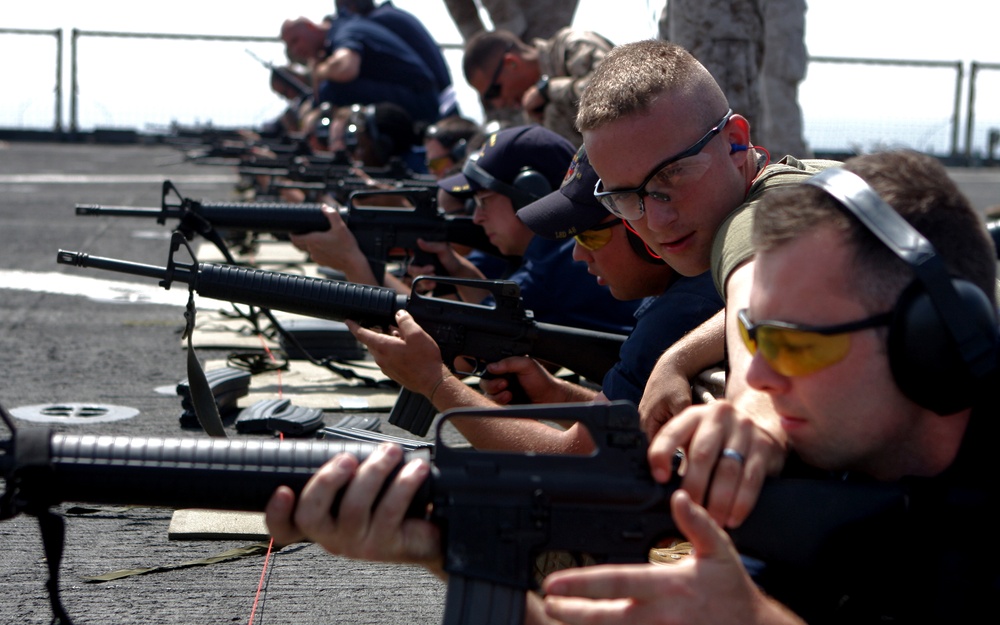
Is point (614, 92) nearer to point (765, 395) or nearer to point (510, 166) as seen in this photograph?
point (765, 395)

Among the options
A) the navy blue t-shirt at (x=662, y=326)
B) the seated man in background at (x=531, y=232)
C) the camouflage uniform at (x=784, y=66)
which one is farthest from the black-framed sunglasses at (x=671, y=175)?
the camouflage uniform at (x=784, y=66)

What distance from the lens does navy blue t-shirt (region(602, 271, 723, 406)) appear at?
9.52 feet

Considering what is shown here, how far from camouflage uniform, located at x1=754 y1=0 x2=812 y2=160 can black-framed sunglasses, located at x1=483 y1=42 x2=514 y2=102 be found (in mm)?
2148

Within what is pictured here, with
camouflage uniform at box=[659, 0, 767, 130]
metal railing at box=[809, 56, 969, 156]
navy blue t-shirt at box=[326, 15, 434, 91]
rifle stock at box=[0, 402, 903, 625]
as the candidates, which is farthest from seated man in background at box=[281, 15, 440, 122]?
metal railing at box=[809, 56, 969, 156]

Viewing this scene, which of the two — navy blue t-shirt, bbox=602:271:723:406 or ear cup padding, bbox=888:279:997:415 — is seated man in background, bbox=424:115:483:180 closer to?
navy blue t-shirt, bbox=602:271:723:406

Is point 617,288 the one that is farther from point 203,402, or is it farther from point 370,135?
point 370,135

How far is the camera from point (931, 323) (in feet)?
5.07

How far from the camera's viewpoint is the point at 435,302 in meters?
3.88

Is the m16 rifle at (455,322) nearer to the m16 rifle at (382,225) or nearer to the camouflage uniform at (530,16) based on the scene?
the m16 rifle at (382,225)

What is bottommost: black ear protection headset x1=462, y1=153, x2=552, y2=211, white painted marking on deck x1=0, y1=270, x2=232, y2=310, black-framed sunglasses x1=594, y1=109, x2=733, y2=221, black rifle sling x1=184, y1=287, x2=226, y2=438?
white painted marking on deck x1=0, y1=270, x2=232, y2=310

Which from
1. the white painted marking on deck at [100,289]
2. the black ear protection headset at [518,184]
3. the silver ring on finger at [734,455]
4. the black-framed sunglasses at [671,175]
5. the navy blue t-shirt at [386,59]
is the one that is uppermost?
the navy blue t-shirt at [386,59]

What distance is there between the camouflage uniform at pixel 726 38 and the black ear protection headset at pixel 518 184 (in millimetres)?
1607

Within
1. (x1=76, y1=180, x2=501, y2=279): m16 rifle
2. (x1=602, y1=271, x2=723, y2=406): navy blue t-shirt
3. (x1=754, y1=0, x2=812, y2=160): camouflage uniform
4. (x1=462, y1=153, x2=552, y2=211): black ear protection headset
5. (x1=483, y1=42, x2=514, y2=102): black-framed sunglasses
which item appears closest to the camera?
(x1=602, y1=271, x2=723, y2=406): navy blue t-shirt

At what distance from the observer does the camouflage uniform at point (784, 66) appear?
8.99 meters
